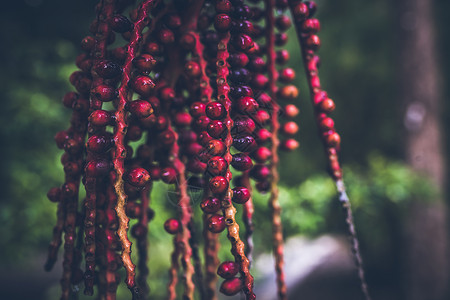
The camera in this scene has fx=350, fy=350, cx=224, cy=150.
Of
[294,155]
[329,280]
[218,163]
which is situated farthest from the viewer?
[329,280]

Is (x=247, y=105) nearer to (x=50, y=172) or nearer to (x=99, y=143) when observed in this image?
(x=99, y=143)

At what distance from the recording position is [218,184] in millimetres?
484

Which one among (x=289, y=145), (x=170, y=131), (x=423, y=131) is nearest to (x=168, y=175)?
(x=170, y=131)

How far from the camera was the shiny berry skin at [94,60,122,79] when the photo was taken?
51cm

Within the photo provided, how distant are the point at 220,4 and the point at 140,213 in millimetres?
382

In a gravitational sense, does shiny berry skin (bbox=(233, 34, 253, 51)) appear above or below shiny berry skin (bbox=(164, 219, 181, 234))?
above

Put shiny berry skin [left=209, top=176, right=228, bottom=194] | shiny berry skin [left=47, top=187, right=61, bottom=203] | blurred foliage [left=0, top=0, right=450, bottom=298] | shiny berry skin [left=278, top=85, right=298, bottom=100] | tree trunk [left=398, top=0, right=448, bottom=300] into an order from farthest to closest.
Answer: tree trunk [left=398, top=0, right=448, bottom=300]
blurred foliage [left=0, top=0, right=450, bottom=298]
shiny berry skin [left=278, top=85, right=298, bottom=100]
shiny berry skin [left=47, top=187, right=61, bottom=203]
shiny berry skin [left=209, top=176, right=228, bottom=194]

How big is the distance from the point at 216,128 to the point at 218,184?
0.08 m

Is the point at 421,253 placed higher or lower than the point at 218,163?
higher

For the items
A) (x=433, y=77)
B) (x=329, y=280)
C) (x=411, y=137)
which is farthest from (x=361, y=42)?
(x=329, y=280)

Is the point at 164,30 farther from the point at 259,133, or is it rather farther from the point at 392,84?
the point at 392,84

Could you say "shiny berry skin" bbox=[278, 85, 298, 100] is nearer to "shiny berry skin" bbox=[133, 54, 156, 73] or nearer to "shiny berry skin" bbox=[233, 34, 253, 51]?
"shiny berry skin" bbox=[233, 34, 253, 51]

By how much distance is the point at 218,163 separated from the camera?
49cm

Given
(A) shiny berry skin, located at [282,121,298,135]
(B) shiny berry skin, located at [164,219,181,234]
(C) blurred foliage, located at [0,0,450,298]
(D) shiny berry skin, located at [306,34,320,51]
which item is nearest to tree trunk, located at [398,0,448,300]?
(C) blurred foliage, located at [0,0,450,298]
